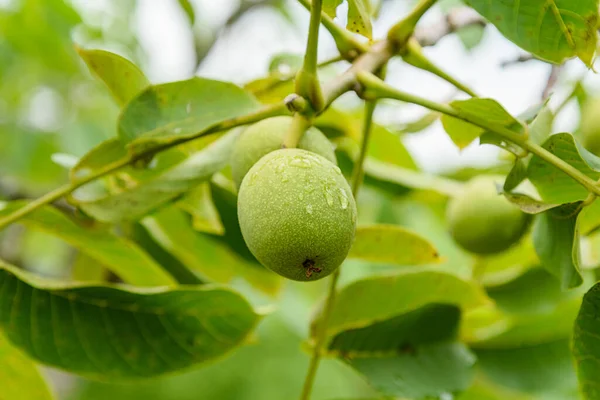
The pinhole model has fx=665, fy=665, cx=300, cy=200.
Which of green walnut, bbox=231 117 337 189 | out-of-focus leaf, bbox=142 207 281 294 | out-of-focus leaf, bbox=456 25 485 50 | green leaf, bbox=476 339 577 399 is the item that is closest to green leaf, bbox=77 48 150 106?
green walnut, bbox=231 117 337 189

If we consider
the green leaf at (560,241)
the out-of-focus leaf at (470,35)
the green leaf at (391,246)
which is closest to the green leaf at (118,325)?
the green leaf at (391,246)

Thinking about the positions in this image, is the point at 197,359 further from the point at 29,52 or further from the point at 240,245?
the point at 29,52

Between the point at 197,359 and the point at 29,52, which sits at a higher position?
the point at 29,52

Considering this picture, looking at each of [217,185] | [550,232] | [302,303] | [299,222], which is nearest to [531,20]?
[550,232]

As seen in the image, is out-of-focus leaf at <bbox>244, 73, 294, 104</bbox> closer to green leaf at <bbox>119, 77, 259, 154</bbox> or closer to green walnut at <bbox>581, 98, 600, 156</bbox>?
green leaf at <bbox>119, 77, 259, 154</bbox>

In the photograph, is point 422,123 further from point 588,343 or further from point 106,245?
point 106,245
